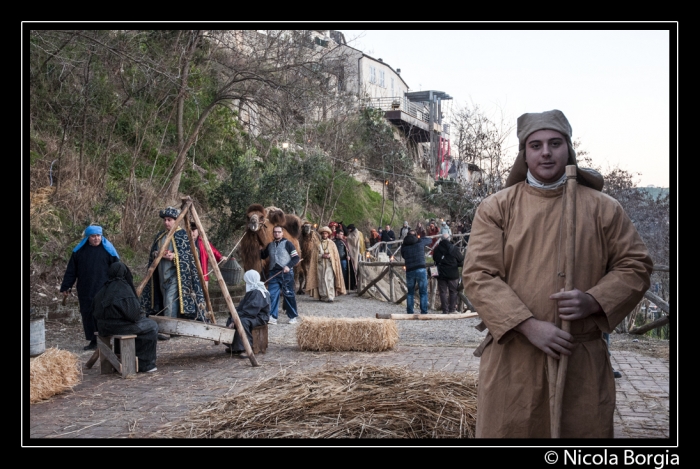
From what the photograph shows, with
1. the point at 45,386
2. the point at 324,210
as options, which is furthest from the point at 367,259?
the point at 45,386

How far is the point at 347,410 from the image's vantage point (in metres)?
5.07

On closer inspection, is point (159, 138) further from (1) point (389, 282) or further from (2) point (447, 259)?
(2) point (447, 259)

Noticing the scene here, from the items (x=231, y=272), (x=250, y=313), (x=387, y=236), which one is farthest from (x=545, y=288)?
(x=387, y=236)

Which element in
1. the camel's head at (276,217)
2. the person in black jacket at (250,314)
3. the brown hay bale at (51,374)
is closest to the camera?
the brown hay bale at (51,374)

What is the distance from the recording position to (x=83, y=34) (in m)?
→ 11.6

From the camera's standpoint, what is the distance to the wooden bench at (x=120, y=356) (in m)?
7.82

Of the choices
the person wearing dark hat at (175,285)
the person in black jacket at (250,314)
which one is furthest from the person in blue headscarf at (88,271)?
the person in black jacket at (250,314)

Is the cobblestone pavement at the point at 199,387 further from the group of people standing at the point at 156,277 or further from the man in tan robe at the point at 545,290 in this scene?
the man in tan robe at the point at 545,290

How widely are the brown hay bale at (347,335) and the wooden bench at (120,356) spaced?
2502mm

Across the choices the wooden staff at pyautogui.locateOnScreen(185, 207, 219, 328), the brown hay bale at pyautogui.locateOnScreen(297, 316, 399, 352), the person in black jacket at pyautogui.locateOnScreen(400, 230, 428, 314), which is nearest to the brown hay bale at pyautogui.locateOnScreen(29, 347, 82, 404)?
the wooden staff at pyautogui.locateOnScreen(185, 207, 219, 328)

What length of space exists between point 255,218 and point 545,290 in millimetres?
10057

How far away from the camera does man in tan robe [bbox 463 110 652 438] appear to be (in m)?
3.29
